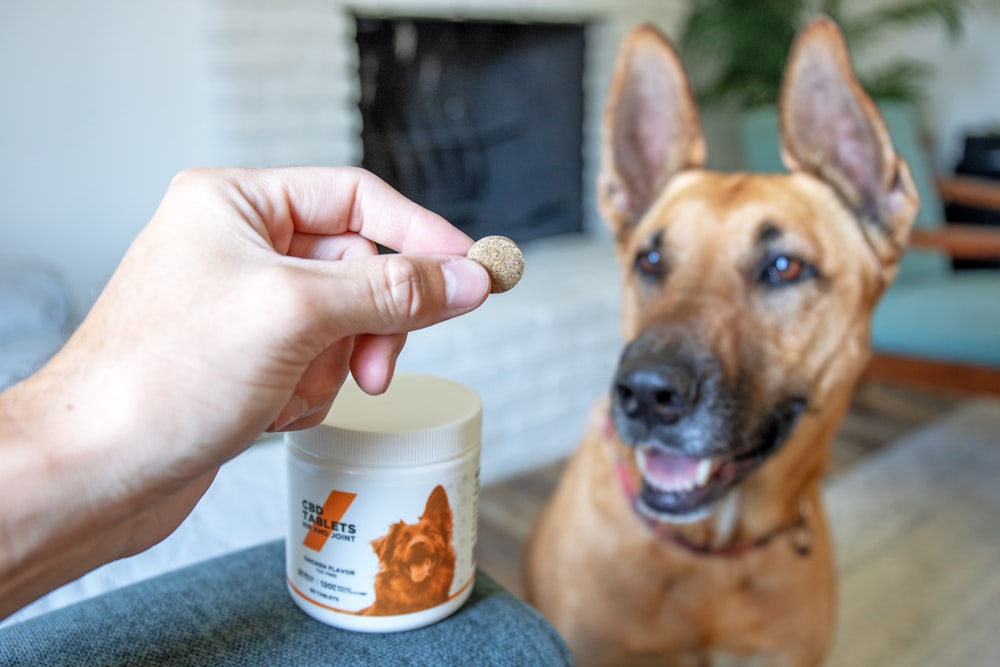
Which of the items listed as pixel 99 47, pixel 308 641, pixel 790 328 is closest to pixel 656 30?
pixel 790 328

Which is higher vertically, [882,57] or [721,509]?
[882,57]

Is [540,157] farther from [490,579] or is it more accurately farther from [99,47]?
[490,579]

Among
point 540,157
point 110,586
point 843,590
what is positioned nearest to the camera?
point 110,586

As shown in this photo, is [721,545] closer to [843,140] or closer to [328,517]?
[843,140]

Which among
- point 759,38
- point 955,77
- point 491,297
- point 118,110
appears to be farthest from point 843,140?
point 955,77

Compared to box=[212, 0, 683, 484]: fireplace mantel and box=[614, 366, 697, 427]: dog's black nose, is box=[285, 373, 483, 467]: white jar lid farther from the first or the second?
box=[212, 0, 683, 484]: fireplace mantel
